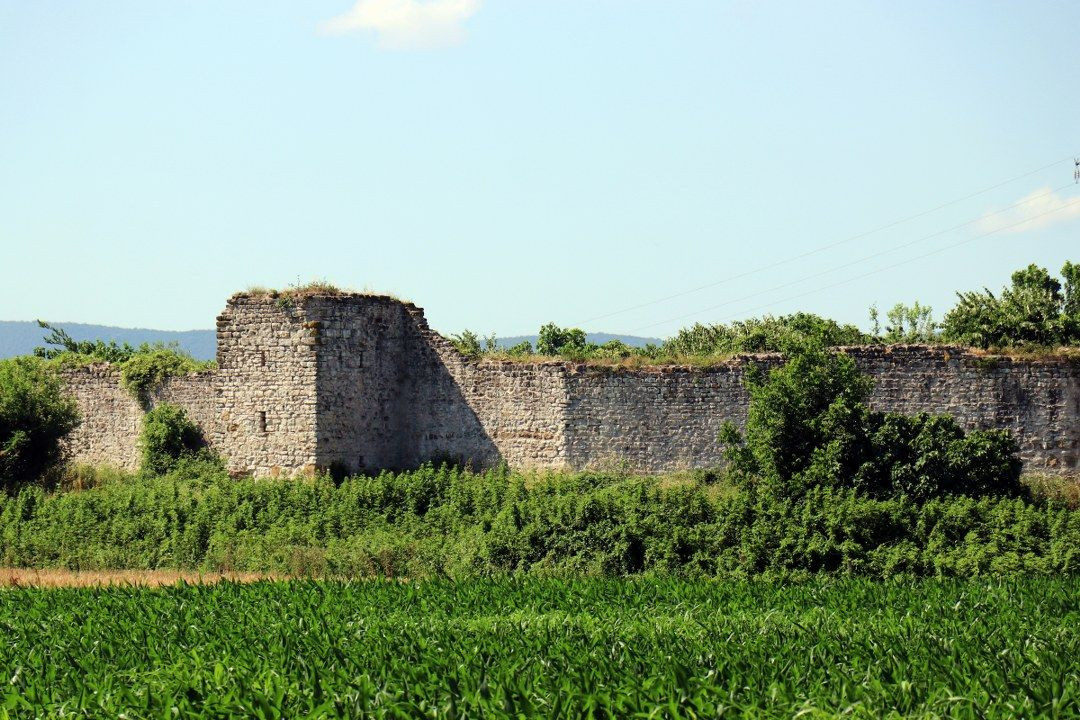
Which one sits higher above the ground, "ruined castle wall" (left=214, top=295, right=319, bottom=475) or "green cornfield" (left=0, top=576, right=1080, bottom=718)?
"ruined castle wall" (left=214, top=295, right=319, bottom=475)

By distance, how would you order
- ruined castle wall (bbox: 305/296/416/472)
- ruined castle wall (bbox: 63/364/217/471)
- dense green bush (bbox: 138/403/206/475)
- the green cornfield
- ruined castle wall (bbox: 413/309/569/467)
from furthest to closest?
ruined castle wall (bbox: 63/364/217/471) → dense green bush (bbox: 138/403/206/475) → ruined castle wall (bbox: 305/296/416/472) → ruined castle wall (bbox: 413/309/569/467) → the green cornfield

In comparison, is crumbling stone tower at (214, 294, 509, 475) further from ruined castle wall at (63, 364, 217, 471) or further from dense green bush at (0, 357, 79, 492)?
dense green bush at (0, 357, 79, 492)

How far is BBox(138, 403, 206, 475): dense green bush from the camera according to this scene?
78.2 ft

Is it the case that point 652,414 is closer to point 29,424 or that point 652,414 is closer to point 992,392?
point 992,392

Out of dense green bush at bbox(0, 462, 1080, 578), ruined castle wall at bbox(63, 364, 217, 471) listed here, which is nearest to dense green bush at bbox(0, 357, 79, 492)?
ruined castle wall at bbox(63, 364, 217, 471)

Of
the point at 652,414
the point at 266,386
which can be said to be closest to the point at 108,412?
the point at 266,386

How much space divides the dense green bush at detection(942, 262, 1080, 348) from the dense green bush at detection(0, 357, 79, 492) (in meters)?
18.7

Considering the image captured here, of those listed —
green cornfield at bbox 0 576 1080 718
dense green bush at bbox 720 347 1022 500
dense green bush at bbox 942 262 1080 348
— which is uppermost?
dense green bush at bbox 942 262 1080 348

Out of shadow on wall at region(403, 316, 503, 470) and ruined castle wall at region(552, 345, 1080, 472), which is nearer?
ruined castle wall at region(552, 345, 1080, 472)

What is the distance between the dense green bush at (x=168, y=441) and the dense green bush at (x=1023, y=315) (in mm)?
15371

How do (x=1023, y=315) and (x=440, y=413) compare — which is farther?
(x=1023, y=315)

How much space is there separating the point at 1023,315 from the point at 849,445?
1511 cm

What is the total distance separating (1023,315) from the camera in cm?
3162

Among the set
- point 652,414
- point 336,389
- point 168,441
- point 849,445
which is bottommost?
point 849,445
